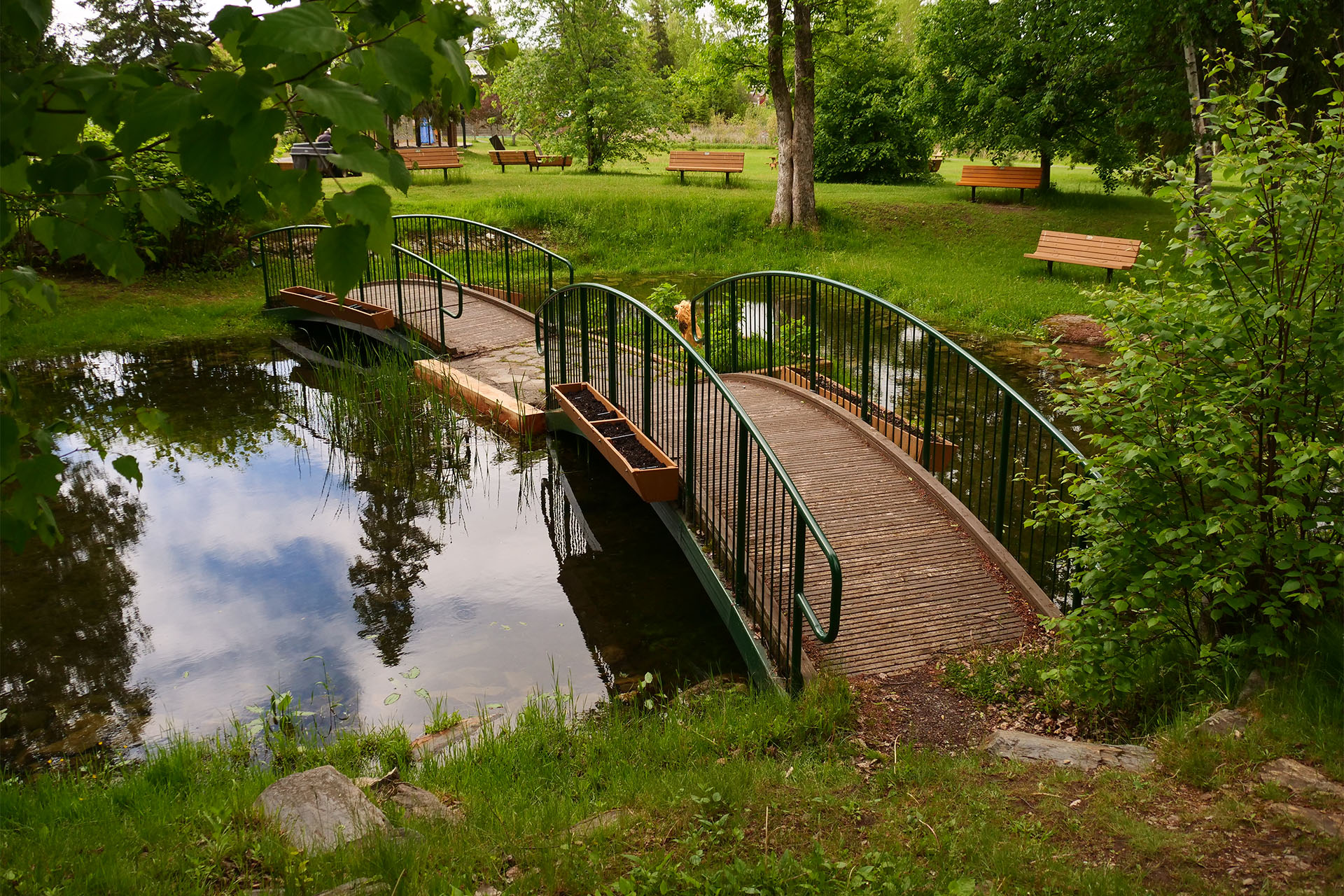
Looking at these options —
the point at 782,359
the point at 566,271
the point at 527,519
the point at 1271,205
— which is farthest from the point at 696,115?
the point at 1271,205

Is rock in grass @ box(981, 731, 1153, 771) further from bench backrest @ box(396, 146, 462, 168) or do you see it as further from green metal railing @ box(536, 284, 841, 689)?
bench backrest @ box(396, 146, 462, 168)

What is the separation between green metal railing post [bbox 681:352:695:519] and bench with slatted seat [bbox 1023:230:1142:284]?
12486 mm

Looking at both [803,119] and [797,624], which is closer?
[797,624]

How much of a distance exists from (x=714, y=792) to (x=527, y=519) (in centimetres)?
532

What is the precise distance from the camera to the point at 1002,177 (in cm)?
2534

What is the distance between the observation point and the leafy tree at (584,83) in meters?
29.8

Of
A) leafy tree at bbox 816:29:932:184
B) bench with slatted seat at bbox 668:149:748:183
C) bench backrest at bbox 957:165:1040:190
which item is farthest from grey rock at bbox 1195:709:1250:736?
leafy tree at bbox 816:29:932:184

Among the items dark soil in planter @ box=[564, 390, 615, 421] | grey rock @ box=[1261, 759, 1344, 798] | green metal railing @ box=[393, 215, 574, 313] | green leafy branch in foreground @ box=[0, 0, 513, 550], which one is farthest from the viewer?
green metal railing @ box=[393, 215, 574, 313]

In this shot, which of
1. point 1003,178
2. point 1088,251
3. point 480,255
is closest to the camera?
point 1088,251

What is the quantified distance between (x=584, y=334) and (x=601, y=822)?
6.07 metres

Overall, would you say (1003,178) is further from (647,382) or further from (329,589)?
(329,589)

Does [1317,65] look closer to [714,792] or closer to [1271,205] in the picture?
[1271,205]

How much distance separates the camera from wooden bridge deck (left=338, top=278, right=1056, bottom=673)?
5539 millimetres

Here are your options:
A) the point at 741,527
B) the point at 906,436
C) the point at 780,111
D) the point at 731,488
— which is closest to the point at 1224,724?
the point at 741,527
